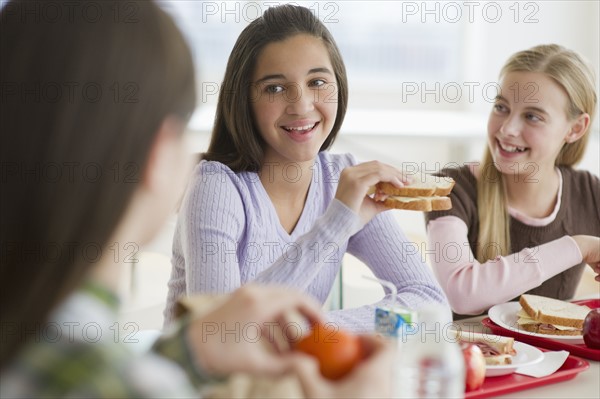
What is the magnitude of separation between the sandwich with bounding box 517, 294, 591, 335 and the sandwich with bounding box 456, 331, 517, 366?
0.24 metres

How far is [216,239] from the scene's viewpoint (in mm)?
1691

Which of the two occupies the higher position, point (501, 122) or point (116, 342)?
point (501, 122)

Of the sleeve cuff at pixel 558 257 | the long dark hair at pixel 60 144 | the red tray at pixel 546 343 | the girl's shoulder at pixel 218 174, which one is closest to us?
the long dark hair at pixel 60 144

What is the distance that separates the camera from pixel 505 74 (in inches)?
85.3

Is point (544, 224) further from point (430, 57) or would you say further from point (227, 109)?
point (430, 57)

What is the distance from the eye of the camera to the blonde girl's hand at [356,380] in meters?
0.83

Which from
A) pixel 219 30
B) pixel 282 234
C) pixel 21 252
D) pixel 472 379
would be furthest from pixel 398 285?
pixel 219 30

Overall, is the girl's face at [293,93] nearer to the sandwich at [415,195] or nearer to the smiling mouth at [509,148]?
the sandwich at [415,195]

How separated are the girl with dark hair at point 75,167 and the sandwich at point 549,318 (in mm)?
1107

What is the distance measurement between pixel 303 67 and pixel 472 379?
2.67 feet

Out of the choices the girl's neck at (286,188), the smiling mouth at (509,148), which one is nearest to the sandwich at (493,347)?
the girl's neck at (286,188)

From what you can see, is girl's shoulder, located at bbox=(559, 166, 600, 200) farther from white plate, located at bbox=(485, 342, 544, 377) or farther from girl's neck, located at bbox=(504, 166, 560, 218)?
white plate, located at bbox=(485, 342, 544, 377)

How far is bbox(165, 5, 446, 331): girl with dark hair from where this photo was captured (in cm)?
167

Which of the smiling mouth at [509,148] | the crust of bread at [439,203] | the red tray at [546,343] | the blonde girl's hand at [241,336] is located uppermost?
the smiling mouth at [509,148]
